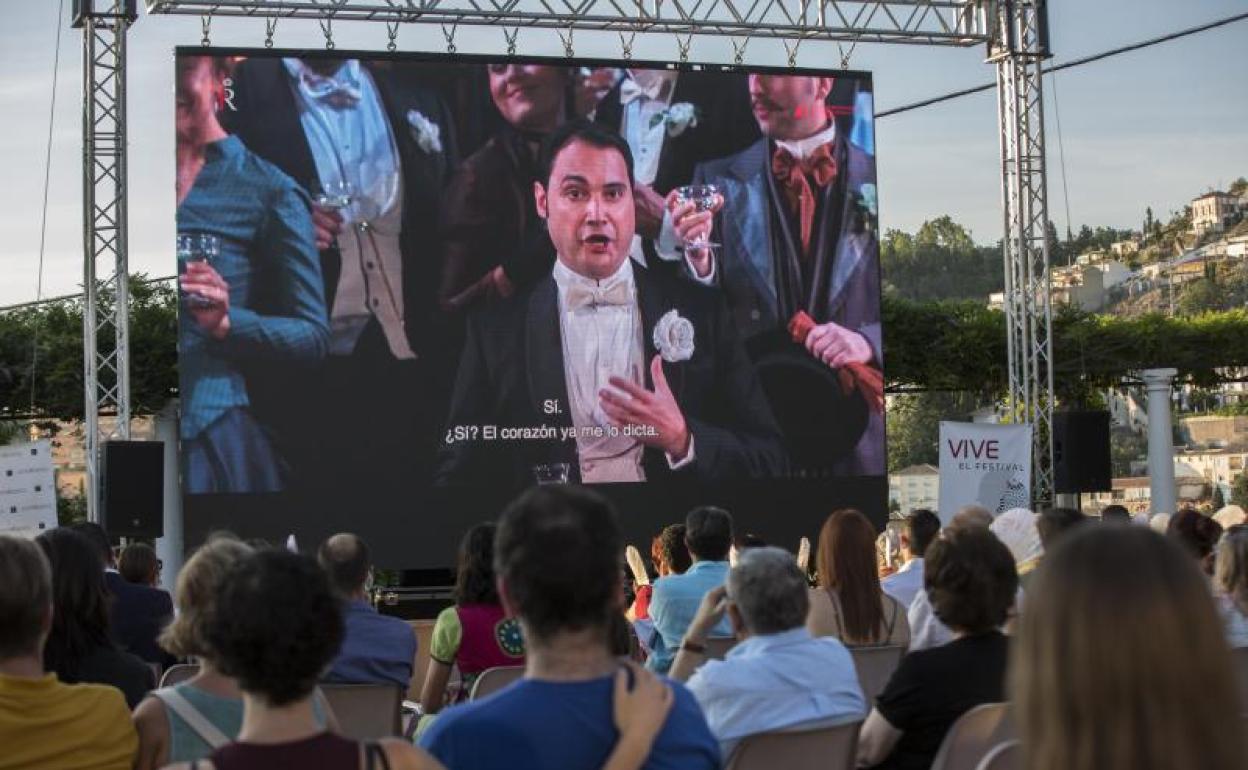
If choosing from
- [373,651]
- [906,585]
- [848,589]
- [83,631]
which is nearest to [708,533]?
[848,589]

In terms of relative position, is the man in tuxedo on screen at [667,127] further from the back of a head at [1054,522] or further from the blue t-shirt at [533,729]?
the blue t-shirt at [533,729]

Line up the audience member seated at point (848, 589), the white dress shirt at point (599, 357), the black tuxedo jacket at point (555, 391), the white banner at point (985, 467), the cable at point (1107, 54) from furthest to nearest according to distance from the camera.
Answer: the cable at point (1107, 54) → the white banner at point (985, 467) → the white dress shirt at point (599, 357) → the black tuxedo jacket at point (555, 391) → the audience member seated at point (848, 589)

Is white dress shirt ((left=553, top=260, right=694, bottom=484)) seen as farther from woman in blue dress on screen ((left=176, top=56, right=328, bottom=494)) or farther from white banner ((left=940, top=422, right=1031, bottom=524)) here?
white banner ((left=940, top=422, right=1031, bottom=524))

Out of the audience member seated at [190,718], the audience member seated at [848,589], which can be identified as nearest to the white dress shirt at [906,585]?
the audience member seated at [848,589]

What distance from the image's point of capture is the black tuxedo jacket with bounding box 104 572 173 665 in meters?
5.14

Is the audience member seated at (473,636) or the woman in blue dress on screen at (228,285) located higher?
the woman in blue dress on screen at (228,285)

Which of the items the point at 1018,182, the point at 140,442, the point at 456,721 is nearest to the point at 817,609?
the point at 456,721

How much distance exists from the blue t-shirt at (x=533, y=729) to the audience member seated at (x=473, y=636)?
8.20 ft

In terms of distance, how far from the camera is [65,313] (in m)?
12.0

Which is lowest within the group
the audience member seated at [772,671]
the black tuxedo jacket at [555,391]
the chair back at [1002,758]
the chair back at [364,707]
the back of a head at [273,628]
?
the chair back at [364,707]

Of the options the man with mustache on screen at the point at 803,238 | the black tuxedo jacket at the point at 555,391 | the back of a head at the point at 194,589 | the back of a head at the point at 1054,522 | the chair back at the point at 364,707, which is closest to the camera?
the back of a head at the point at 194,589

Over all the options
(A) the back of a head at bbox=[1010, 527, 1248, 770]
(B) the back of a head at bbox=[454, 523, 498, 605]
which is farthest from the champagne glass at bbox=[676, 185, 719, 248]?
(A) the back of a head at bbox=[1010, 527, 1248, 770]

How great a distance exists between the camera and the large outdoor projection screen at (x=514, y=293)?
10297 mm

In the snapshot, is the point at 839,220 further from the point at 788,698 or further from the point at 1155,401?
the point at 788,698
